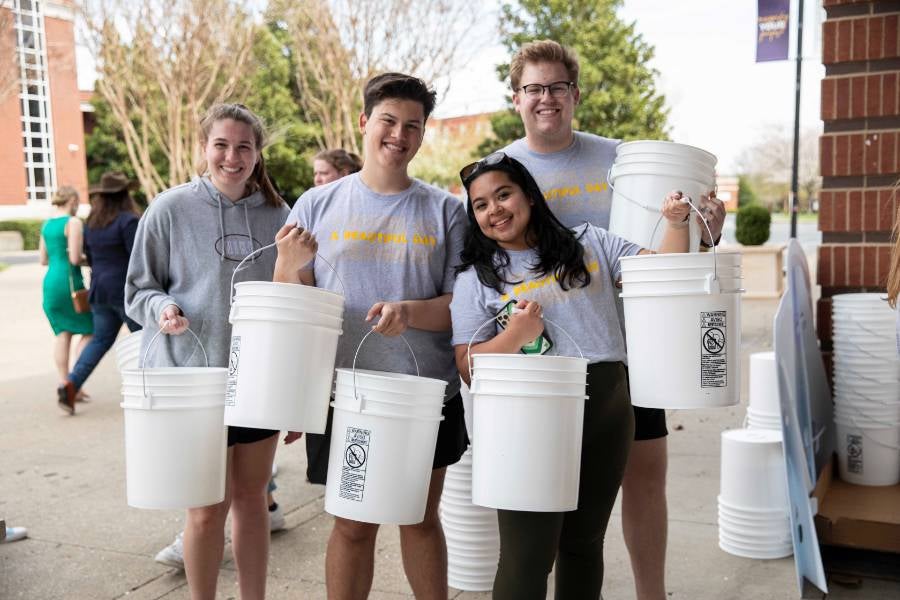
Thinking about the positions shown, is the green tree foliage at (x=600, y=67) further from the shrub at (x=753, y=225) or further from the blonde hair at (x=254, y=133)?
the blonde hair at (x=254, y=133)

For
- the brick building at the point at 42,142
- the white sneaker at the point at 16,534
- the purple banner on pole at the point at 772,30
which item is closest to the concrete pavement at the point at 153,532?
the white sneaker at the point at 16,534

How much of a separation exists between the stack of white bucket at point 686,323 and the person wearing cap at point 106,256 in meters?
5.08

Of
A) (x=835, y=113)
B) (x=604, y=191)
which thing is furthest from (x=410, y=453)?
(x=835, y=113)

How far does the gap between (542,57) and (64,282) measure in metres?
6.00

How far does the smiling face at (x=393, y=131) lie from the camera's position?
2.70m

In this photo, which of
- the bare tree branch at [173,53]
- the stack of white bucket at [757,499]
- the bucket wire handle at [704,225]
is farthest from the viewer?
the bare tree branch at [173,53]

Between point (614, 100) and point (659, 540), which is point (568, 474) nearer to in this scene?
point (659, 540)

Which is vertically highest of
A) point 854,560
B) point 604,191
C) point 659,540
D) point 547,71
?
point 547,71

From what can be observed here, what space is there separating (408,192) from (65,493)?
3.43 m

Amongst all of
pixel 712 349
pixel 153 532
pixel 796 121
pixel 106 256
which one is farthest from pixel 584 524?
pixel 796 121

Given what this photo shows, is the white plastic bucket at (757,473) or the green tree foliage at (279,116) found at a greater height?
the green tree foliage at (279,116)

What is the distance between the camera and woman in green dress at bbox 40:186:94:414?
7570mm

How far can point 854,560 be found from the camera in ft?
12.9

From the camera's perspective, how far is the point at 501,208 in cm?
257
